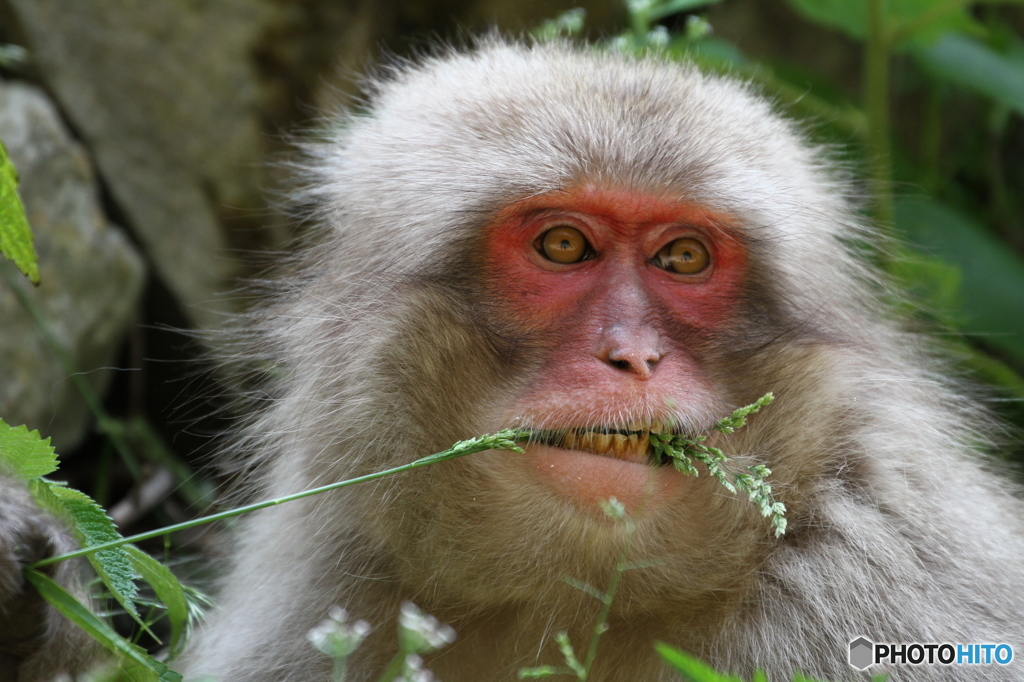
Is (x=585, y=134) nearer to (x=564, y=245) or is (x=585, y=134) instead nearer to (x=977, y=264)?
(x=564, y=245)

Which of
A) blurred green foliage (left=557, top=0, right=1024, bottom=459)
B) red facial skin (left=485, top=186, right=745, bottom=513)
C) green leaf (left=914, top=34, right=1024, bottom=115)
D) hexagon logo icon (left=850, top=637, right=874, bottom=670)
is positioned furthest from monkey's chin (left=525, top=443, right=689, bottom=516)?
green leaf (left=914, top=34, right=1024, bottom=115)

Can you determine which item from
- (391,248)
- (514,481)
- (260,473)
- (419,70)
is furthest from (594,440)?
(419,70)

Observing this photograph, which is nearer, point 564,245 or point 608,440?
point 608,440

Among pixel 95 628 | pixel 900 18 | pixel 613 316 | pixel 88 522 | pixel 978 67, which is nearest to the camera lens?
pixel 95 628

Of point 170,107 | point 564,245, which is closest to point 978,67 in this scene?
point 564,245

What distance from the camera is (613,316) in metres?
2.29

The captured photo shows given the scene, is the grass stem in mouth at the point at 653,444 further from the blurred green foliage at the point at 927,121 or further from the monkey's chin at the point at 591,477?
the blurred green foliage at the point at 927,121

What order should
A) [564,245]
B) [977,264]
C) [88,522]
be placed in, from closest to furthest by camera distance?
[88,522] → [564,245] → [977,264]

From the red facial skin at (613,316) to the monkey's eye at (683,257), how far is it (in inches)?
0.7

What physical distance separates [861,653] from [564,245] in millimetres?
1089

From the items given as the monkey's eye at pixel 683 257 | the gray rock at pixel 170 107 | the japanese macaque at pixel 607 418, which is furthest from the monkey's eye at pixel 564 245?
the gray rock at pixel 170 107

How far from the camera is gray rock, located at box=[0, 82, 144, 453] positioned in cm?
389

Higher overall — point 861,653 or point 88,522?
point 861,653

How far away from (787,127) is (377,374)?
1449 millimetres
